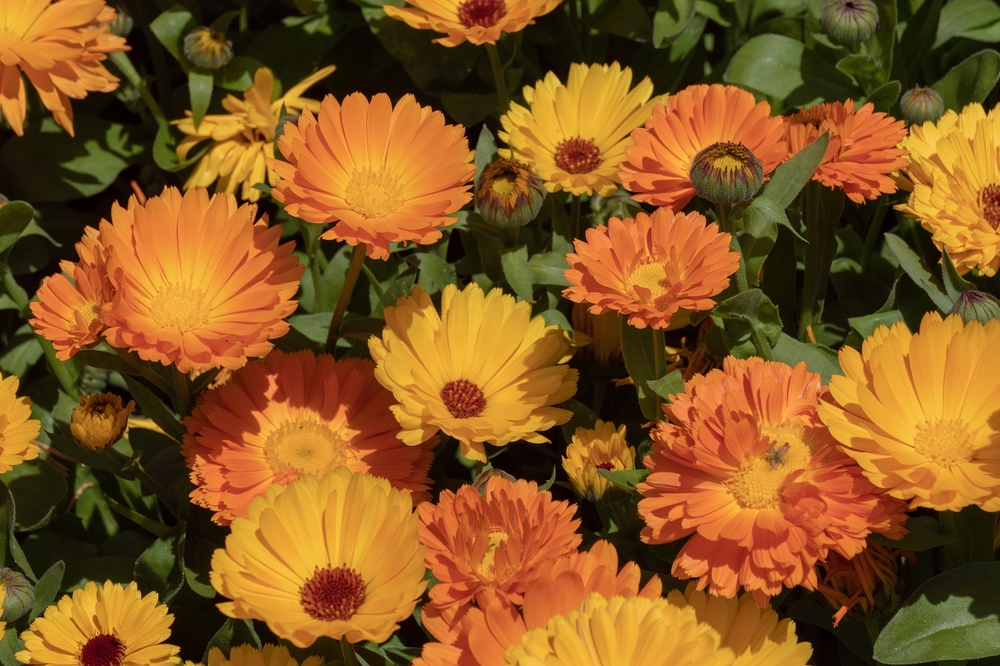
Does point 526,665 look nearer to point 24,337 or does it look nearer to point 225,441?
point 225,441

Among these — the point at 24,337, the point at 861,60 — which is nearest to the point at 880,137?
the point at 861,60

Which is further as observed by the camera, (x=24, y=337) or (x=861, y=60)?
(x=24, y=337)

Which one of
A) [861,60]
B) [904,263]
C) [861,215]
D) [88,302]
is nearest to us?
[88,302]

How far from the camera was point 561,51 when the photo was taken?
2326 mm

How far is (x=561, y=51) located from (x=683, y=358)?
34.4 inches

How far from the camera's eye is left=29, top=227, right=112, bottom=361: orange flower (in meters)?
1.40

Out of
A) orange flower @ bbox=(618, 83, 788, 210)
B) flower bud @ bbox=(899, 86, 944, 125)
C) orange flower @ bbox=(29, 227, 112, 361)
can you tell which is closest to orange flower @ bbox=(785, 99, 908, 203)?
orange flower @ bbox=(618, 83, 788, 210)

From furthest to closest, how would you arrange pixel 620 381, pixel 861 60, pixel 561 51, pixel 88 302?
1. pixel 561 51
2. pixel 861 60
3. pixel 620 381
4. pixel 88 302

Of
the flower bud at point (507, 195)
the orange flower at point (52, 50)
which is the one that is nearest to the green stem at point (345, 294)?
the flower bud at point (507, 195)

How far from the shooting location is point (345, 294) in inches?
63.8

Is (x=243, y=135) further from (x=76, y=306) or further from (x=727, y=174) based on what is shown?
(x=727, y=174)

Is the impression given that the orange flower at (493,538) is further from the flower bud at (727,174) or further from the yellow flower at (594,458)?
the flower bud at (727,174)

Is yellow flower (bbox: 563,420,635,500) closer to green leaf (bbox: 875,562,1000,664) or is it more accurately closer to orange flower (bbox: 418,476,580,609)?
orange flower (bbox: 418,476,580,609)

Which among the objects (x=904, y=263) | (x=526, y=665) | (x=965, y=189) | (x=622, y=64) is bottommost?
(x=526, y=665)
